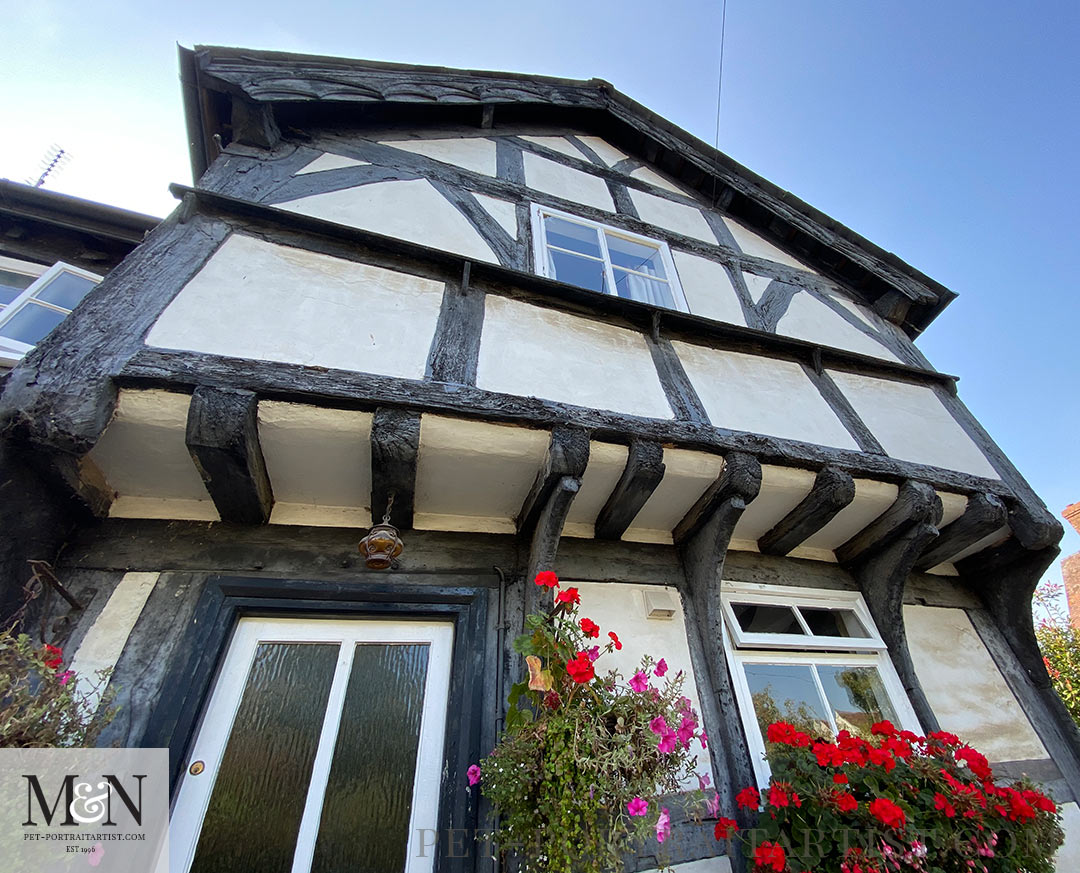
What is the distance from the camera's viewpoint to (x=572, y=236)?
15.5 feet

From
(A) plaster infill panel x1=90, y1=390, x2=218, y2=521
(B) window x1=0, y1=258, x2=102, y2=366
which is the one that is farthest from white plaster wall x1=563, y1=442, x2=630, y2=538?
(B) window x1=0, y1=258, x2=102, y2=366

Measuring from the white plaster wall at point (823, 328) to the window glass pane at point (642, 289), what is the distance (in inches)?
42.8

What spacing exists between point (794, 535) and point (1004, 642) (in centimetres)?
188

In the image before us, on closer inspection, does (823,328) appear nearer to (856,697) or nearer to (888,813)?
(856,697)

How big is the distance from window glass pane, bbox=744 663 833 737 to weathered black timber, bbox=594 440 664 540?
1150mm

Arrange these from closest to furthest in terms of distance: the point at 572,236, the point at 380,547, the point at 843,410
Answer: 1. the point at 380,547
2. the point at 843,410
3. the point at 572,236

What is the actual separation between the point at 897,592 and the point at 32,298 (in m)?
6.75

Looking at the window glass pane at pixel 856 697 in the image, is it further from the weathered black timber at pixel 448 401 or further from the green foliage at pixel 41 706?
the green foliage at pixel 41 706

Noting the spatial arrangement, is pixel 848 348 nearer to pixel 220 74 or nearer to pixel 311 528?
pixel 311 528

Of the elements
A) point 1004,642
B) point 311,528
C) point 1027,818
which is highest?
point 311,528

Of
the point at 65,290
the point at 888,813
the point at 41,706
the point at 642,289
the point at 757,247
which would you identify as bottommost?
the point at 888,813

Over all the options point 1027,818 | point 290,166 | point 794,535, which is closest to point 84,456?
point 290,166

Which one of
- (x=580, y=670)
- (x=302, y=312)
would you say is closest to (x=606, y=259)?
(x=302, y=312)

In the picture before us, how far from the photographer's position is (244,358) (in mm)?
2357
